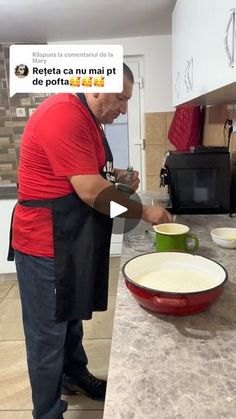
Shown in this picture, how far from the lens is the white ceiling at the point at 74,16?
1.36 metres

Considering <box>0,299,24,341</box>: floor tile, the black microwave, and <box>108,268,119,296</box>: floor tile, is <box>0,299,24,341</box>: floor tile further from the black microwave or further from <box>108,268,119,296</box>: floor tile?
the black microwave

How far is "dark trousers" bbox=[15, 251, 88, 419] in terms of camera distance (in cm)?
86

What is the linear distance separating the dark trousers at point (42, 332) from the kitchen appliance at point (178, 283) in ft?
0.92

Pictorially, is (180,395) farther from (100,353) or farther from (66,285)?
(100,353)

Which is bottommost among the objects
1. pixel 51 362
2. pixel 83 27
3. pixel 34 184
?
pixel 51 362

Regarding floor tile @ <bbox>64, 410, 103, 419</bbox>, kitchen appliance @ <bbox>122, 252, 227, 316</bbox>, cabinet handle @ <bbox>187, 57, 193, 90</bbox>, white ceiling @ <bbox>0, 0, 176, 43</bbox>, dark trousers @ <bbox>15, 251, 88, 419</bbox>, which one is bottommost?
floor tile @ <bbox>64, 410, 103, 419</bbox>

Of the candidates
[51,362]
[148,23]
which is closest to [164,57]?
[148,23]

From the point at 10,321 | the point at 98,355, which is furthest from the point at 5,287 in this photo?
the point at 98,355

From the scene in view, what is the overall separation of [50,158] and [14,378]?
0.98 m

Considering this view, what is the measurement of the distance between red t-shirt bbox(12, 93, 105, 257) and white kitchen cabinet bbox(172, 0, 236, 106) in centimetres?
34

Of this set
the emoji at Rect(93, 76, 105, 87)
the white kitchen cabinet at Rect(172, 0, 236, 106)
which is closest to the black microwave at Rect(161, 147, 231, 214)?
the white kitchen cabinet at Rect(172, 0, 236, 106)

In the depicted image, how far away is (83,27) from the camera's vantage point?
58.1 inches

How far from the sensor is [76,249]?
822 mm

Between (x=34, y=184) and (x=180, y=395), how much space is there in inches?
22.2
